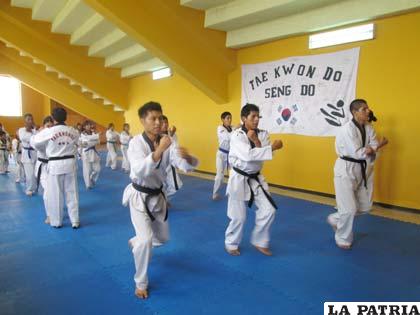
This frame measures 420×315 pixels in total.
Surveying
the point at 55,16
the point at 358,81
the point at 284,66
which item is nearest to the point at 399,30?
the point at 358,81

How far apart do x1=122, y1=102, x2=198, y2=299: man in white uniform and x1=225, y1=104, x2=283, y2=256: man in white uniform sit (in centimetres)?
60

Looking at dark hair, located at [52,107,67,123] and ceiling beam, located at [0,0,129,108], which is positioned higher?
ceiling beam, located at [0,0,129,108]

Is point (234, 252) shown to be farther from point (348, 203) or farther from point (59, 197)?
point (59, 197)

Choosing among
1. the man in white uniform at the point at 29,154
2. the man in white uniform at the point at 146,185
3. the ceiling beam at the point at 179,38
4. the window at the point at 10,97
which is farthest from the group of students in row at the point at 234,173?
the window at the point at 10,97

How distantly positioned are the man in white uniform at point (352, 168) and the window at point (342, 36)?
1.97m

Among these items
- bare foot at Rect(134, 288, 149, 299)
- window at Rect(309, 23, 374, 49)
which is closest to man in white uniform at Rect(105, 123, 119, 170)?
window at Rect(309, 23, 374, 49)

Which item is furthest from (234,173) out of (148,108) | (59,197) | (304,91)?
(304,91)

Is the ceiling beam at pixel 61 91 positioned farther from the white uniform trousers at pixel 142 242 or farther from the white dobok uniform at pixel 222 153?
the white uniform trousers at pixel 142 242

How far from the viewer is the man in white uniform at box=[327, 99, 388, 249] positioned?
3100 mm

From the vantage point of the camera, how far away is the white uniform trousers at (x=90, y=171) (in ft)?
20.6

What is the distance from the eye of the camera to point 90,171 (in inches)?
253

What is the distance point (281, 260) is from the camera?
2.92 m

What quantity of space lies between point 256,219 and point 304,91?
126 inches

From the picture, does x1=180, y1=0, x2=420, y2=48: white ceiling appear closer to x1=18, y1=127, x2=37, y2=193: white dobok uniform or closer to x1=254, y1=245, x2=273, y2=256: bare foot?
x1=254, y1=245, x2=273, y2=256: bare foot
